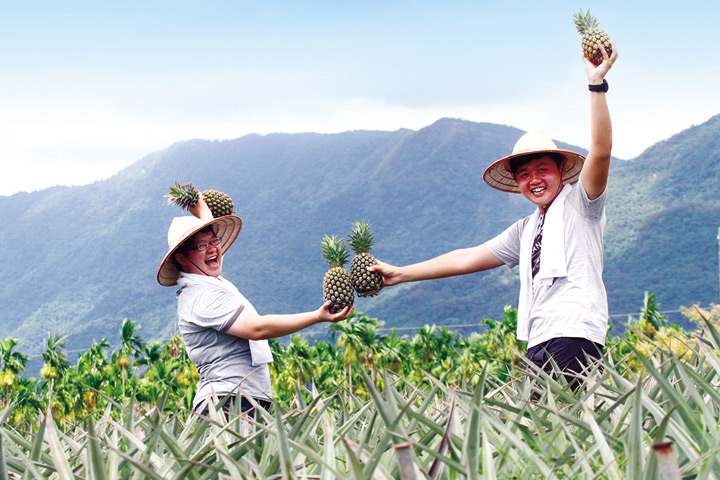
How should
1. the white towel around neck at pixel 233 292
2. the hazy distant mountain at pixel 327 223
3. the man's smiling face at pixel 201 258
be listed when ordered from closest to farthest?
the white towel around neck at pixel 233 292, the man's smiling face at pixel 201 258, the hazy distant mountain at pixel 327 223

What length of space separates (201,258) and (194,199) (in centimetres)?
39

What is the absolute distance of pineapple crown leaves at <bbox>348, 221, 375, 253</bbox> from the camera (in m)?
3.05

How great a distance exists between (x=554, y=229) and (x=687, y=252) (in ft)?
243

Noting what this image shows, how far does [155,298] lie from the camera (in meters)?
91.9

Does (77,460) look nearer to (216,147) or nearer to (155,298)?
(155,298)

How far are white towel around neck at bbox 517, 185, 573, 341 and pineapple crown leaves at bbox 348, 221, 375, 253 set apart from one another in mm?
670

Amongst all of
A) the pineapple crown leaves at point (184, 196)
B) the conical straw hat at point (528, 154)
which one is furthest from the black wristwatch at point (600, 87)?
the pineapple crown leaves at point (184, 196)

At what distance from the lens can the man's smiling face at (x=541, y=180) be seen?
9.65ft

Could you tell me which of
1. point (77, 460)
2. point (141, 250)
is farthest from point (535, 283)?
point (141, 250)

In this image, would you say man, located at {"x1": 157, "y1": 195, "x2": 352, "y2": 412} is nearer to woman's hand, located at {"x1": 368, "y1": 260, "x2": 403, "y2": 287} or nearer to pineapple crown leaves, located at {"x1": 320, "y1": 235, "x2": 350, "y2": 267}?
pineapple crown leaves, located at {"x1": 320, "y1": 235, "x2": 350, "y2": 267}

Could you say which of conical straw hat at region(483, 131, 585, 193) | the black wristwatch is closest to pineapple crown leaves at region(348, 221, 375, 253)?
conical straw hat at region(483, 131, 585, 193)

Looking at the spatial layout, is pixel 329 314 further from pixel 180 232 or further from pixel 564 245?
pixel 564 245

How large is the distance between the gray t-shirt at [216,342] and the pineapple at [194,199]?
512 mm

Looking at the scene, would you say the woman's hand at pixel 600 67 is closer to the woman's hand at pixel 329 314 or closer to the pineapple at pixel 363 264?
the pineapple at pixel 363 264
